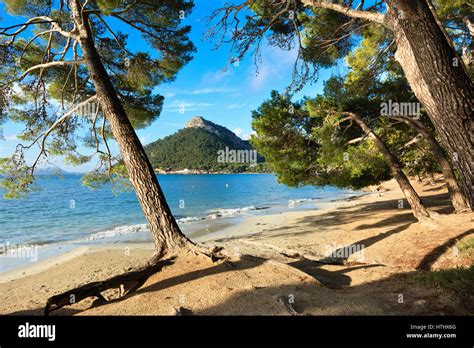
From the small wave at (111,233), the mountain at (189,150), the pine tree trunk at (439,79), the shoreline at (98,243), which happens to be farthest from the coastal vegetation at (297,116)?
the mountain at (189,150)

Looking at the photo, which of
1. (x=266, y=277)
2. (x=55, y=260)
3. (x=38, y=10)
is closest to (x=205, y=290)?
(x=266, y=277)

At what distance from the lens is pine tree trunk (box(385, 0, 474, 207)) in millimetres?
2787

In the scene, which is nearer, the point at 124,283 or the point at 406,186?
the point at 124,283

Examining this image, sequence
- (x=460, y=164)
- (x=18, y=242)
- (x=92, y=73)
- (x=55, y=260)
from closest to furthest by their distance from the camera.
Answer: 1. (x=460, y=164)
2. (x=92, y=73)
3. (x=55, y=260)
4. (x=18, y=242)

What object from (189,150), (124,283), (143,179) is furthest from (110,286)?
(189,150)

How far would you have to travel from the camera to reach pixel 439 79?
9.45 feet

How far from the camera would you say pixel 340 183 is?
1182 centimetres

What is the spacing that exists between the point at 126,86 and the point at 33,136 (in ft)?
10.8

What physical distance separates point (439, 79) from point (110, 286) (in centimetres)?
518
